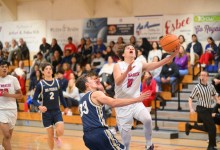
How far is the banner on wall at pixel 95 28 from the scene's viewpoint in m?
22.3

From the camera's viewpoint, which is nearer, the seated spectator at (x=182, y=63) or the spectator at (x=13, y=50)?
the seated spectator at (x=182, y=63)

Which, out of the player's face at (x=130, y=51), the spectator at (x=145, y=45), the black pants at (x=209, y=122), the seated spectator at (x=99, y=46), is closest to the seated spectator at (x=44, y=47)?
the seated spectator at (x=99, y=46)

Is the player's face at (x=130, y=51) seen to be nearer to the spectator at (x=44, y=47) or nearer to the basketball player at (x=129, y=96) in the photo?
the basketball player at (x=129, y=96)

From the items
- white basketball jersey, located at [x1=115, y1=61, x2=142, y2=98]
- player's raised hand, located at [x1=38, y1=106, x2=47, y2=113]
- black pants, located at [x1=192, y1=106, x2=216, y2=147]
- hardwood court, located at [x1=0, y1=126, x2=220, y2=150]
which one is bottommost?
hardwood court, located at [x1=0, y1=126, x2=220, y2=150]

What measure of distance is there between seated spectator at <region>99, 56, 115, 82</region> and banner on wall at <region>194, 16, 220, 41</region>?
3.72m

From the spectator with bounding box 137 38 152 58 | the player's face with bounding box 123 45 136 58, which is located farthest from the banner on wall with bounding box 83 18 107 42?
the player's face with bounding box 123 45 136 58

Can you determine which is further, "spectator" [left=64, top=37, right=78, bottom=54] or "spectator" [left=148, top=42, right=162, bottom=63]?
"spectator" [left=64, top=37, right=78, bottom=54]

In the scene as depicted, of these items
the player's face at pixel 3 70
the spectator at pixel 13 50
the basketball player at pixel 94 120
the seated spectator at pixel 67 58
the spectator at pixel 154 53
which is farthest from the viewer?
the spectator at pixel 13 50

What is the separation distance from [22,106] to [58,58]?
9.45 feet

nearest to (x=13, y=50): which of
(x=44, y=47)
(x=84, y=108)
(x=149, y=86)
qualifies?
(x=44, y=47)

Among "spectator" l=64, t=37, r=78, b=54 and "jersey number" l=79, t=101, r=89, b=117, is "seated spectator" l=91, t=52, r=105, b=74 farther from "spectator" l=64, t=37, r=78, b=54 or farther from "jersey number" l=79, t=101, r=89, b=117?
"jersey number" l=79, t=101, r=89, b=117

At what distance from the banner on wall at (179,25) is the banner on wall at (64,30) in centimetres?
492

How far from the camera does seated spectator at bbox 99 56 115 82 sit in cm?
1794

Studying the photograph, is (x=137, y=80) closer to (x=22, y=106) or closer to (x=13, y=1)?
(x=22, y=106)
